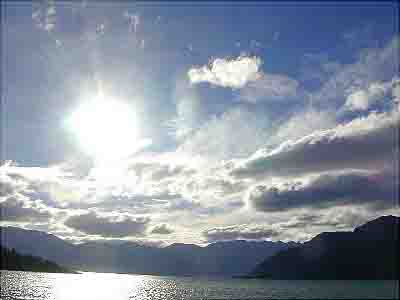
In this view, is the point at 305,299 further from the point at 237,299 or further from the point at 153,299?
the point at 153,299

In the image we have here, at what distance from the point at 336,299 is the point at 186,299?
75.1m

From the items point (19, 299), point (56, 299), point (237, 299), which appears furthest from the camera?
point (237, 299)

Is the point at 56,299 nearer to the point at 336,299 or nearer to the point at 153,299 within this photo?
the point at 153,299

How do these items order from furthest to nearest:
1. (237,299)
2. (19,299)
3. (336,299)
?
(336,299) < (237,299) < (19,299)

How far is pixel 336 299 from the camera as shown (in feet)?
652

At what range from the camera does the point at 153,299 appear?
193500mm

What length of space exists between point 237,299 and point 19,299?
9285cm

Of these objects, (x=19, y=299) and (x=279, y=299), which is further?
(x=279, y=299)

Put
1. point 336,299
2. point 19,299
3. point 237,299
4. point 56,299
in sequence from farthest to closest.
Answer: point 336,299, point 237,299, point 56,299, point 19,299

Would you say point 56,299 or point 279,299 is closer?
point 56,299

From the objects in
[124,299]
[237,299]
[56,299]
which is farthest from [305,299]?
[56,299]

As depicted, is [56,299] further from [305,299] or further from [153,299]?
[305,299]

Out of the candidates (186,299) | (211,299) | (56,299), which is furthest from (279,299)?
(56,299)

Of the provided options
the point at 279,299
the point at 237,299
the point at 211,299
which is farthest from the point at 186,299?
the point at 279,299
